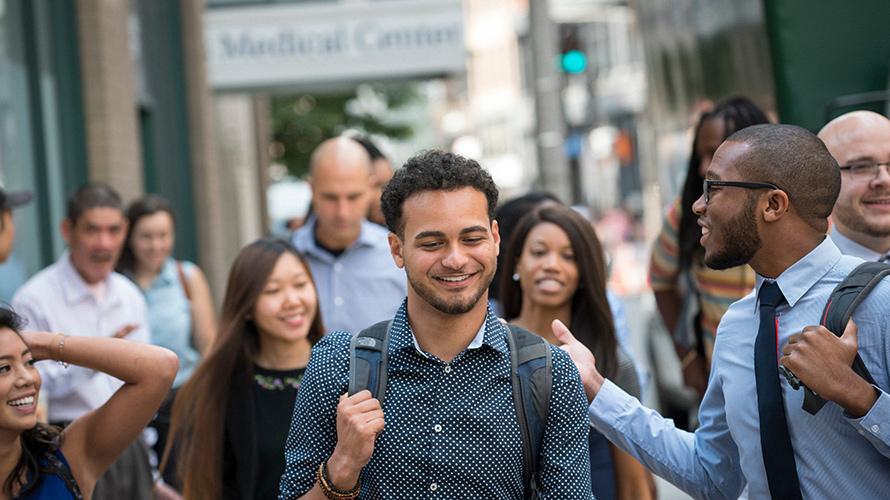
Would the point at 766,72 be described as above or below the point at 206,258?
above

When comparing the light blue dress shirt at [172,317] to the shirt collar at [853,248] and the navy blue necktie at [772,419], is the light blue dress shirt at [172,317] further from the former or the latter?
the navy blue necktie at [772,419]

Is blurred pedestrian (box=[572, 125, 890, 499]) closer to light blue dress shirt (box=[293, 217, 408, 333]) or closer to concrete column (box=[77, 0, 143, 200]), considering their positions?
light blue dress shirt (box=[293, 217, 408, 333])

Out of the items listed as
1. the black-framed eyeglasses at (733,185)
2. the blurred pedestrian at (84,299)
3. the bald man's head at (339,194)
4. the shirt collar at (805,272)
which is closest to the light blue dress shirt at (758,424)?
the shirt collar at (805,272)

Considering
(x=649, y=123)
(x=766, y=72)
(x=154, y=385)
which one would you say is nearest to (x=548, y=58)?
(x=649, y=123)

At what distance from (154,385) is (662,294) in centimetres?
337

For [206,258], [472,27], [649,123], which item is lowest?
[206,258]

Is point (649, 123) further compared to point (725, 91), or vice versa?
point (649, 123)

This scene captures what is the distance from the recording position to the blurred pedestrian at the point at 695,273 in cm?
654

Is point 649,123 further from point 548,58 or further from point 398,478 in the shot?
point 398,478

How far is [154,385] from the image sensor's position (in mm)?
4562

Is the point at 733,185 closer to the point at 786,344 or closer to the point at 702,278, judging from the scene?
the point at 786,344

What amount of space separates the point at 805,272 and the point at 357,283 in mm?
3453

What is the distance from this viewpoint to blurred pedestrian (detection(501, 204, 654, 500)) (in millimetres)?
5418

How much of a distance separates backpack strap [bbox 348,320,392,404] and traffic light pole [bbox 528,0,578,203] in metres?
9.42
